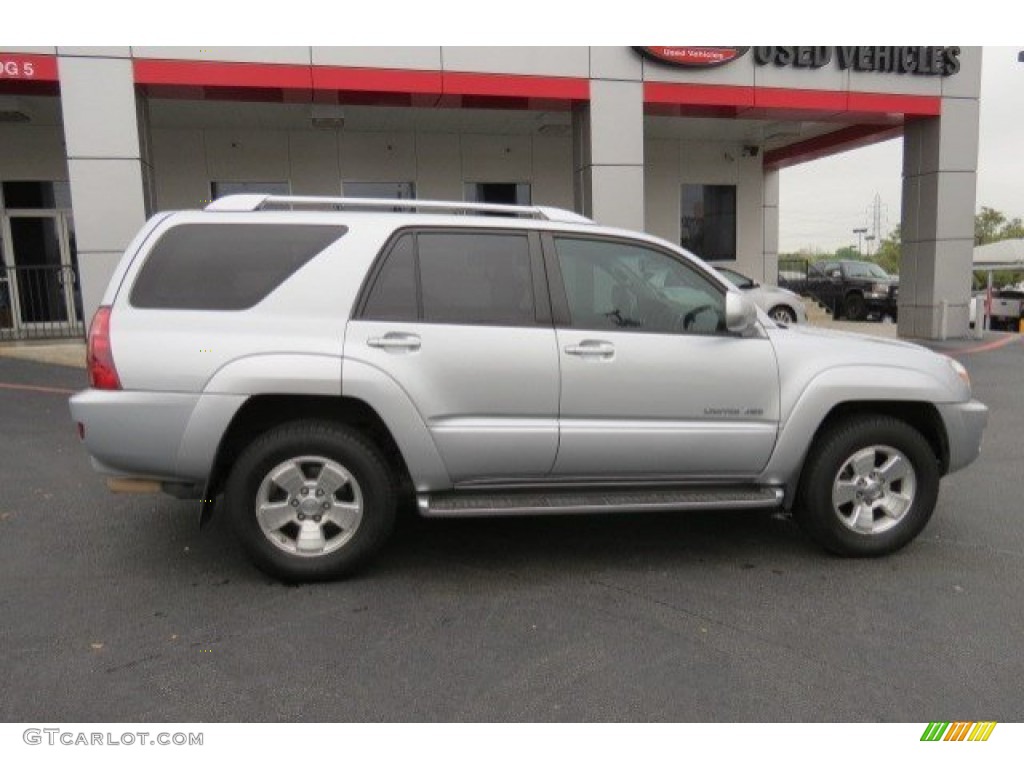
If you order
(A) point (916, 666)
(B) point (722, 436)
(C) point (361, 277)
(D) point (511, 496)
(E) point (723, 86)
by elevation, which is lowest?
(A) point (916, 666)

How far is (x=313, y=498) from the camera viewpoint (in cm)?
388

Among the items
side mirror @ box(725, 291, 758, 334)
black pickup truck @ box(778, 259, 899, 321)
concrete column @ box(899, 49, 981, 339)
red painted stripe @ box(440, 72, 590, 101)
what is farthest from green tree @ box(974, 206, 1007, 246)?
side mirror @ box(725, 291, 758, 334)

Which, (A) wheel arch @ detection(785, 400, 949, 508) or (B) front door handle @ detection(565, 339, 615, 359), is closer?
(B) front door handle @ detection(565, 339, 615, 359)

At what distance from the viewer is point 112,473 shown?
12.5ft

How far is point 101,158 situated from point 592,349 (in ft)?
28.3

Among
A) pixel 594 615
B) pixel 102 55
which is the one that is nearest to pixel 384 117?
pixel 102 55

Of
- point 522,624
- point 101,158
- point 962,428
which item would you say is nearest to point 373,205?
point 522,624

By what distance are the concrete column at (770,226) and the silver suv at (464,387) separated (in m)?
15.5

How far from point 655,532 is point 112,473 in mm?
3086

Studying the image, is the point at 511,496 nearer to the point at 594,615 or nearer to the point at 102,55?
the point at 594,615

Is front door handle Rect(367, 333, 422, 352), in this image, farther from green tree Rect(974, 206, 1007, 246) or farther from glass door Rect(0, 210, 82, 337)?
Result: green tree Rect(974, 206, 1007, 246)

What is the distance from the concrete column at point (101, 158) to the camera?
9.75 metres

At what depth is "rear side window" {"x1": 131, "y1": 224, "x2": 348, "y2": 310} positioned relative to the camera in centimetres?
379

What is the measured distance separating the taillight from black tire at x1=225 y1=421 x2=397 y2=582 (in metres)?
0.71
